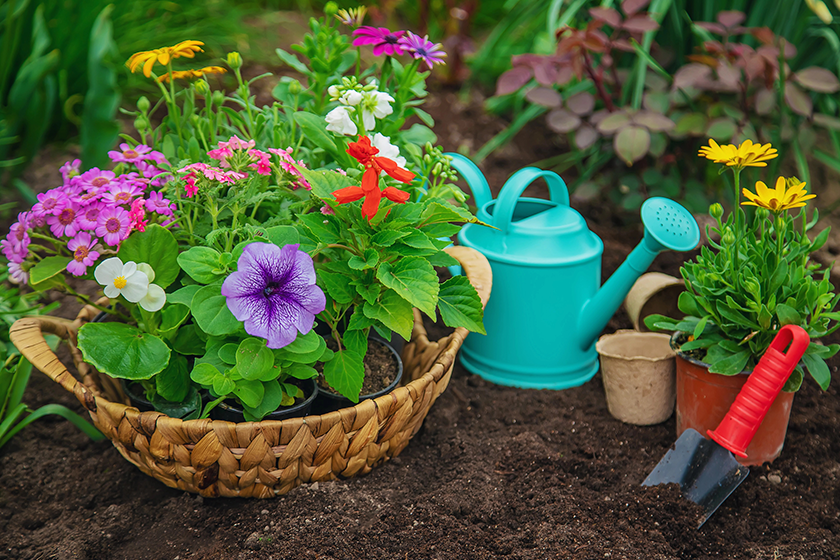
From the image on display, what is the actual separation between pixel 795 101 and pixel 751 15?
50 centimetres

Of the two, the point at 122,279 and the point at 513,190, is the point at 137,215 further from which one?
the point at 513,190

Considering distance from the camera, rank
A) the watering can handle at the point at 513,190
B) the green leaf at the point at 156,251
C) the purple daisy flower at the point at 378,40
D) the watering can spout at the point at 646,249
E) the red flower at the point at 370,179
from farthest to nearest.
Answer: the watering can handle at the point at 513,190 < the watering can spout at the point at 646,249 < the purple daisy flower at the point at 378,40 < the green leaf at the point at 156,251 < the red flower at the point at 370,179

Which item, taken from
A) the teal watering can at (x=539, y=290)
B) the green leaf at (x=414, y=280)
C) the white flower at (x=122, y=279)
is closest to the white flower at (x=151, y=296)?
the white flower at (x=122, y=279)

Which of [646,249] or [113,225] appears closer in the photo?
[113,225]

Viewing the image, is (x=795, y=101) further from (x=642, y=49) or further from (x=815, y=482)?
(x=815, y=482)

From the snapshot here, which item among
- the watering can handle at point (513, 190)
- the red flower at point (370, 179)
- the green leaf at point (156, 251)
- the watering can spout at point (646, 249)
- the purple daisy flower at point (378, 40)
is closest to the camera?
the red flower at point (370, 179)

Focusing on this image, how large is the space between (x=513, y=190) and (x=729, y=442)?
67cm

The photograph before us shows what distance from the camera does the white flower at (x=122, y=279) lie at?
104 cm

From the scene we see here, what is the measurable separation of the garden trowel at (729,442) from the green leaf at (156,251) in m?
0.95

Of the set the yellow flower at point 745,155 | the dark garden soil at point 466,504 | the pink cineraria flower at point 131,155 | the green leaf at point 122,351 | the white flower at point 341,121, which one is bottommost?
the dark garden soil at point 466,504

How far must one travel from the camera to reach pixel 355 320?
114 centimetres

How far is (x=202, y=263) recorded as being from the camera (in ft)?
3.38

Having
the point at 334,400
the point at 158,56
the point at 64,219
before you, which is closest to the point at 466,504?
the point at 334,400

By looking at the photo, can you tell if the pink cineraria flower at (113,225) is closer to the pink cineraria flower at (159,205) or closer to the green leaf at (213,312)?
the pink cineraria flower at (159,205)
